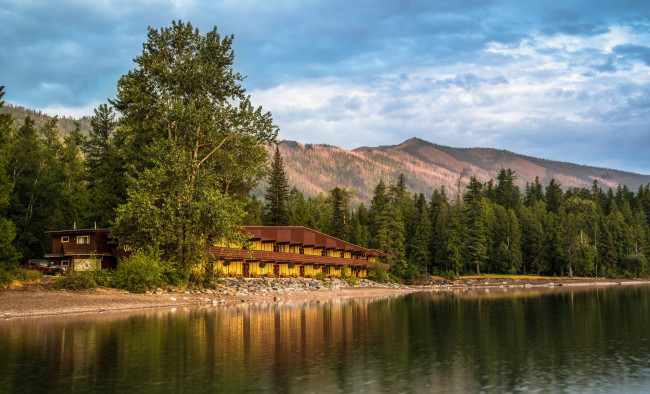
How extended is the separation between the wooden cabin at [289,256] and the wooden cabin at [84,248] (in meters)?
13.0

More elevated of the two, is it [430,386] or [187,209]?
[187,209]

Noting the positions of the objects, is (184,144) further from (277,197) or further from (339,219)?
(339,219)

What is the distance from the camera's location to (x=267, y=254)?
79.4 metres

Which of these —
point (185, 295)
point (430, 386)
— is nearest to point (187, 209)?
point (185, 295)

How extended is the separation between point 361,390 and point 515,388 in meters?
4.46

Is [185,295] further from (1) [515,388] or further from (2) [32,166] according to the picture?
(2) [32,166]

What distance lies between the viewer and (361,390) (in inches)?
607

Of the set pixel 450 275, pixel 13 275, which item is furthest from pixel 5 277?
pixel 450 275

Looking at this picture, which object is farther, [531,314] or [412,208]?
[412,208]

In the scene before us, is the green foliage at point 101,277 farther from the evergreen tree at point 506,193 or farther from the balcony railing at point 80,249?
the evergreen tree at point 506,193

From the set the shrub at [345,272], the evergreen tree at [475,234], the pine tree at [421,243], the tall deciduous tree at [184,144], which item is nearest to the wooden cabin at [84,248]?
the tall deciduous tree at [184,144]

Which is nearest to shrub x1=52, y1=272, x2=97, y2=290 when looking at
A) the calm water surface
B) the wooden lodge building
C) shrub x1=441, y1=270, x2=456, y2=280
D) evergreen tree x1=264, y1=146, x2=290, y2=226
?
the calm water surface

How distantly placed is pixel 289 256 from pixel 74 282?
40940 millimetres

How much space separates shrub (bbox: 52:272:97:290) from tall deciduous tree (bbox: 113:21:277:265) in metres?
6.70
